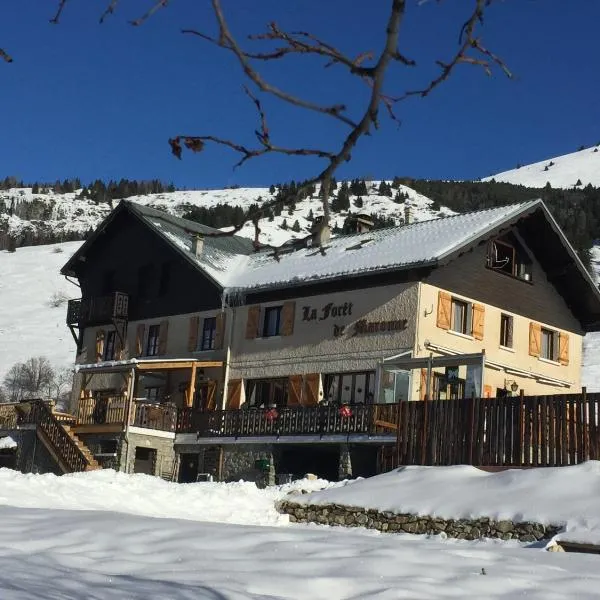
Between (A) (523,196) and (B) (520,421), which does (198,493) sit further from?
(A) (523,196)

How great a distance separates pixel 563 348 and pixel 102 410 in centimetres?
1533

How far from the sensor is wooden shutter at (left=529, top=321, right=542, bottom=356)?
33.2 meters

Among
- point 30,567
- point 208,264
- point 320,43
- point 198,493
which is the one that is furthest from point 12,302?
point 320,43

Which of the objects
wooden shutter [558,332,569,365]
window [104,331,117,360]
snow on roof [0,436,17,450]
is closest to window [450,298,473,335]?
wooden shutter [558,332,569,365]

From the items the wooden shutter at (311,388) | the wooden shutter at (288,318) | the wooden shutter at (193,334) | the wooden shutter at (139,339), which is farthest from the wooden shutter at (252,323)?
the wooden shutter at (139,339)

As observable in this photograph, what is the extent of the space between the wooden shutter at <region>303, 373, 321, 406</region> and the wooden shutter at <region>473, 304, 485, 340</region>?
4897 millimetres

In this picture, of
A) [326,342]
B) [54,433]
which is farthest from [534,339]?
[54,433]

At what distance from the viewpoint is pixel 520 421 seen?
20219 millimetres

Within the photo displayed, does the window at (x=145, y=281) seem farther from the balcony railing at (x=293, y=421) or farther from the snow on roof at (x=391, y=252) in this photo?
the balcony railing at (x=293, y=421)

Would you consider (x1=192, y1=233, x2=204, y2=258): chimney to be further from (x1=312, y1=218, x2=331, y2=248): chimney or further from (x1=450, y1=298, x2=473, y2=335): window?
(x1=312, y1=218, x2=331, y2=248): chimney

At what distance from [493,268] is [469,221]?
194cm

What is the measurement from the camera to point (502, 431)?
20.5m

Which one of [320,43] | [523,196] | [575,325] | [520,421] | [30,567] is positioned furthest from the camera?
[523,196]

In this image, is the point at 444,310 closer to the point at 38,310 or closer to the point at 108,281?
the point at 108,281
